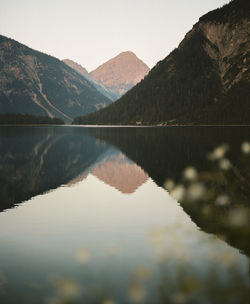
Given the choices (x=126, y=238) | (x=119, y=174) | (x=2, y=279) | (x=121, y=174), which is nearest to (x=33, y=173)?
(x=119, y=174)

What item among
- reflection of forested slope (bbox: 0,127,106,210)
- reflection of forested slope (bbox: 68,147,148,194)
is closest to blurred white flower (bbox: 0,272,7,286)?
reflection of forested slope (bbox: 0,127,106,210)

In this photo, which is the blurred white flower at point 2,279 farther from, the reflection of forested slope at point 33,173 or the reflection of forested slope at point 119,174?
the reflection of forested slope at point 119,174

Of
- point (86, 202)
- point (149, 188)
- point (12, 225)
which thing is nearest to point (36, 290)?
point (12, 225)

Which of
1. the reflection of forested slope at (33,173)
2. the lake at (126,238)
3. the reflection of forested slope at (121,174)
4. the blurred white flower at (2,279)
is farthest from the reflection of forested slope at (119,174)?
the blurred white flower at (2,279)

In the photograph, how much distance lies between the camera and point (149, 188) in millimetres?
31047

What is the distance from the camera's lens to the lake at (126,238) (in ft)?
23.2

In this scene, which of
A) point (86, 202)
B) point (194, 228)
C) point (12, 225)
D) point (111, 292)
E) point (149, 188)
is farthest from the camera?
point (149, 188)

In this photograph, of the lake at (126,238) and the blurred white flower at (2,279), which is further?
the blurred white flower at (2,279)

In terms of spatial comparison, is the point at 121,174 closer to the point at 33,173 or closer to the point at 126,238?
the point at 33,173

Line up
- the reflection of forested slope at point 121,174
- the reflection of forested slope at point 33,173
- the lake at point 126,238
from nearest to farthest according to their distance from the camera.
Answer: the lake at point 126,238 < the reflection of forested slope at point 33,173 < the reflection of forested slope at point 121,174

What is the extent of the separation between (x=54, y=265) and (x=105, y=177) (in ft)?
86.4

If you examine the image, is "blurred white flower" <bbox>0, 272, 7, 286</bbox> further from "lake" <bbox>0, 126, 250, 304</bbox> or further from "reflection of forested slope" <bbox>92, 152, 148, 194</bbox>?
"reflection of forested slope" <bbox>92, 152, 148, 194</bbox>

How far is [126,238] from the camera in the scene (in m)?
16.6

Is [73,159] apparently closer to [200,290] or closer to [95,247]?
[95,247]
